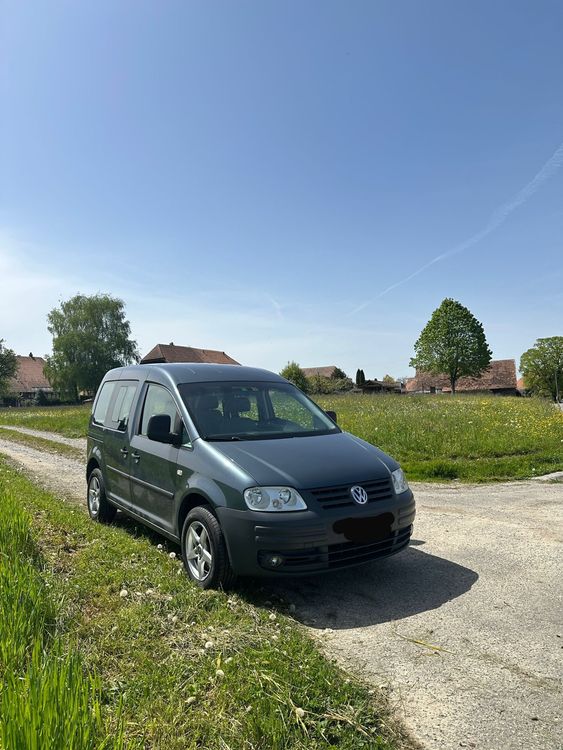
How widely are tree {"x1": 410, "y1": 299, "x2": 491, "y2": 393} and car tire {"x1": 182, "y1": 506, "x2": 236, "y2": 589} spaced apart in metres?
61.8

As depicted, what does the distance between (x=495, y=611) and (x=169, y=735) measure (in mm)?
2633

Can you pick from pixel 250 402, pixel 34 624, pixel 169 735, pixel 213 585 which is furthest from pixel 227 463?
pixel 169 735

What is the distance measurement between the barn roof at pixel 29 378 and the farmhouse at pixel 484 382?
58655 mm

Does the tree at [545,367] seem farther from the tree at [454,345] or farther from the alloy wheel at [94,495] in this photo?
the alloy wheel at [94,495]

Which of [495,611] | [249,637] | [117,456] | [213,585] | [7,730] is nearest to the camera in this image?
[7,730]

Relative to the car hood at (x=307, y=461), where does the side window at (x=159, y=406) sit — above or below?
above

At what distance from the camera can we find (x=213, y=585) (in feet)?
14.2

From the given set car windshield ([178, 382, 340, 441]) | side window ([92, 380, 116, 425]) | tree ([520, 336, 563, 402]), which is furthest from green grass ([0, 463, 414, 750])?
tree ([520, 336, 563, 402])

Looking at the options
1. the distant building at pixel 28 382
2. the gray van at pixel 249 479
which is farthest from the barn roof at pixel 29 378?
the gray van at pixel 249 479

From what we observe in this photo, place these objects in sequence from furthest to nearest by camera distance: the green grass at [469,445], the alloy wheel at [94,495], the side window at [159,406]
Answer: the green grass at [469,445] < the alloy wheel at [94,495] < the side window at [159,406]

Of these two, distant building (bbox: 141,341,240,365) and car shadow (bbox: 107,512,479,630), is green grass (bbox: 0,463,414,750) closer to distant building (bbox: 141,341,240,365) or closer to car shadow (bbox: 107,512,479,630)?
car shadow (bbox: 107,512,479,630)

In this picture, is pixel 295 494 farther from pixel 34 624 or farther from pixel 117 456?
pixel 117 456

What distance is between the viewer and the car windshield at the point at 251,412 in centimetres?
513

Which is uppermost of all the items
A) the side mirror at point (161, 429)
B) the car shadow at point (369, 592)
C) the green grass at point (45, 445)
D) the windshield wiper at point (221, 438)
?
the side mirror at point (161, 429)
